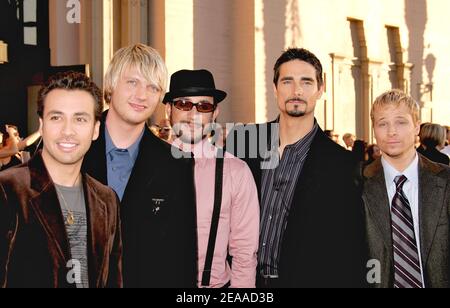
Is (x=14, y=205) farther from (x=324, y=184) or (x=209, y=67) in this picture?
(x=209, y=67)

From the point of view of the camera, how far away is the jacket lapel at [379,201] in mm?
3297

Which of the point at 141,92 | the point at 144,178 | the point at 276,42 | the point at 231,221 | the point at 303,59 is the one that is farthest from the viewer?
the point at 276,42

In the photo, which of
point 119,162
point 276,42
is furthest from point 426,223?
point 276,42

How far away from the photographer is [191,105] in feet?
10.9

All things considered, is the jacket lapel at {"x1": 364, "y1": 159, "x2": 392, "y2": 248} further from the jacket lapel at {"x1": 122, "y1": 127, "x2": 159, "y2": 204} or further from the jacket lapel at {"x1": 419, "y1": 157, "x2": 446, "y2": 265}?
the jacket lapel at {"x1": 122, "y1": 127, "x2": 159, "y2": 204}

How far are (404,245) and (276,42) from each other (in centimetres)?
976

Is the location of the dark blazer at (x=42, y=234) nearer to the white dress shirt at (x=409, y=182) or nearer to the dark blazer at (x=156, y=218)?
the dark blazer at (x=156, y=218)

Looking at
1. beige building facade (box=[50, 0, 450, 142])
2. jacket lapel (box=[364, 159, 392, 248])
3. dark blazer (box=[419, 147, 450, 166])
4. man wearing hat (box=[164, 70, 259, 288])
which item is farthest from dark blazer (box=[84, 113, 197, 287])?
beige building facade (box=[50, 0, 450, 142])

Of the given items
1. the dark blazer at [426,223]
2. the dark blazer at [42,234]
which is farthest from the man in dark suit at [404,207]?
the dark blazer at [42,234]

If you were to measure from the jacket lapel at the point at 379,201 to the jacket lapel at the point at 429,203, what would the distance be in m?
0.15

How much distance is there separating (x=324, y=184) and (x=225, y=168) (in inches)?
22.8

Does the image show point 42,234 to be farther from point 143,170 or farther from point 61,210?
point 143,170

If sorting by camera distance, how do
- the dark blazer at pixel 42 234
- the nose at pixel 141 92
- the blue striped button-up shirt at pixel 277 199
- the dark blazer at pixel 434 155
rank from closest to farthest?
the dark blazer at pixel 42 234
the nose at pixel 141 92
the blue striped button-up shirt at pixel 277 199
the dark blazer at pixel 434 155

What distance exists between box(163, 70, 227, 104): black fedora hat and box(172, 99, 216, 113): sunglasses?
0.03 meters
